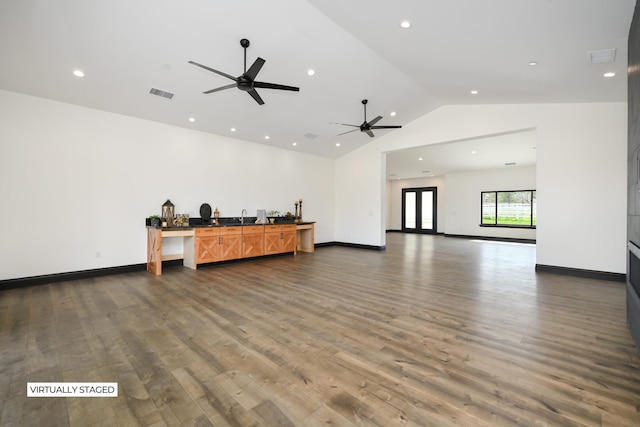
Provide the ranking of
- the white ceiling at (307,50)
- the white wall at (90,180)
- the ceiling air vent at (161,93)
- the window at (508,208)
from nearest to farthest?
the white ceiling at (307,50)
the white wall at (90,180)
the ceiling air vent at (161,93)
the window at (508,208)

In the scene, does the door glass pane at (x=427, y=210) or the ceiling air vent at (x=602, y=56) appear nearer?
the ceiling air vent at (x=602, y=56)

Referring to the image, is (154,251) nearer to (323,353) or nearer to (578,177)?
(323,353)

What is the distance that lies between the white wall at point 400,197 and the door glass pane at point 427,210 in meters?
0.39

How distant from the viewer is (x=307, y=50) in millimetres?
4574

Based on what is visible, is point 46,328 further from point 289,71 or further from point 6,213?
point 289,71

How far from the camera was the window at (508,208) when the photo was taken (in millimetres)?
11719

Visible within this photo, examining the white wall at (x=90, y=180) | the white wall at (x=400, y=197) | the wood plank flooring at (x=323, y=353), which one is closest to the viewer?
the wood plank flooring at (x=323, y=353)

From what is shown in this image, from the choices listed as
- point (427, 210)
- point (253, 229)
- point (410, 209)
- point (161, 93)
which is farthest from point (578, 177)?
point (410, 209)

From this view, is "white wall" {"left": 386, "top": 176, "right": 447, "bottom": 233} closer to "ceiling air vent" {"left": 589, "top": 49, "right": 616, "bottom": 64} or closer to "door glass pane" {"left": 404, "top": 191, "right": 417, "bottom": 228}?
"door glass pane" {"left": 404, "top": 191, "right": 417, "bottom": 228}

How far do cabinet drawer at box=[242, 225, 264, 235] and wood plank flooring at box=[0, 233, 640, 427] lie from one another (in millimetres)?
2340

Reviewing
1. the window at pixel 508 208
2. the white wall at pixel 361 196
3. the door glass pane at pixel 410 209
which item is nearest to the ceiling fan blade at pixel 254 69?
the white wall at pixel 361 196

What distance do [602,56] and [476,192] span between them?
9.89 meters

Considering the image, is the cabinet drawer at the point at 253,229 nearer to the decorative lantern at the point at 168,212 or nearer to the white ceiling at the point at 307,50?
the decorative lantern at the point at 168,212

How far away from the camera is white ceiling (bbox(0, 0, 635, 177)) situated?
131 inches
